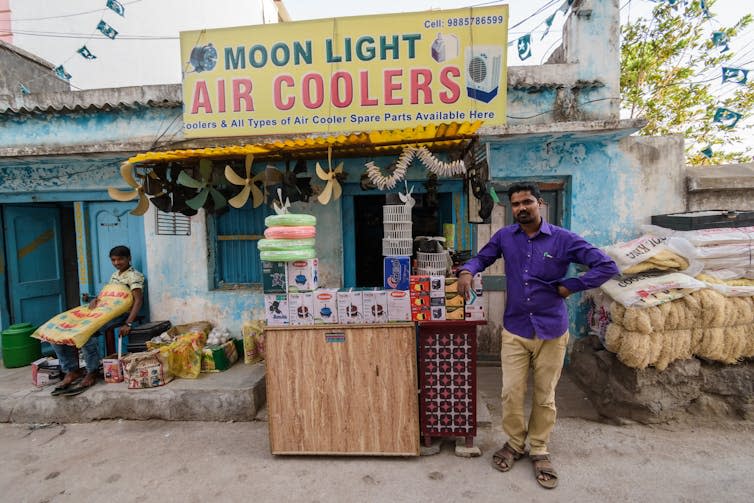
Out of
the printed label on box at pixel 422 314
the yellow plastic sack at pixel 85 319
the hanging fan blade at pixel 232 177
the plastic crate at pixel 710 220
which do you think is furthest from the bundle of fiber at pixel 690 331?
the yellow plastic sack at pixel 85 319

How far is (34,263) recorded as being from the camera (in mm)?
5758

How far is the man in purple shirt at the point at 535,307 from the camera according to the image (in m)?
2.78

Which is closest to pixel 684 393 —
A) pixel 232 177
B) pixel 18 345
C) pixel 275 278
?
pixel 275 278

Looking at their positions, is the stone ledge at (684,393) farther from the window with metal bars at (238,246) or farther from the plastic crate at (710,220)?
the window with metal bars at (238,246)

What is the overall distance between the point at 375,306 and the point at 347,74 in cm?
272

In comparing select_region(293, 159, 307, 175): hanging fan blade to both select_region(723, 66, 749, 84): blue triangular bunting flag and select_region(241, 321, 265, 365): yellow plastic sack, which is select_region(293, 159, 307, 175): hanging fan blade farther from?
select_region(723, 66, 749, 84): blue triangular bunting flag

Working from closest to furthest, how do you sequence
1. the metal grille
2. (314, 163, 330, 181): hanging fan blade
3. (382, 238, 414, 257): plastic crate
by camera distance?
(382, 238, 414, 257): plastic crate < (314, 163, 330, 181): hanging fan blade < the metal grille

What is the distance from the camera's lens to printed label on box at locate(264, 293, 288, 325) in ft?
10.7

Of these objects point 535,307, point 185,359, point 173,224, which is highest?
point 173,224

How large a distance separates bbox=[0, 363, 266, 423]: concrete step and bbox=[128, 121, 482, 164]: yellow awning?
95.2 inches

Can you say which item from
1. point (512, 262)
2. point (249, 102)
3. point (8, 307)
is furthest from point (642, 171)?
point (8, 307)

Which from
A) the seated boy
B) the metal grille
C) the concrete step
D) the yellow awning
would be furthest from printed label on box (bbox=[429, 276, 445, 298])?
the seated boy

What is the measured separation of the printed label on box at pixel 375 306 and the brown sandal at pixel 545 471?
5.20 feet

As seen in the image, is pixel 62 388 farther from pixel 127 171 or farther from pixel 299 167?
pixel 299 167
